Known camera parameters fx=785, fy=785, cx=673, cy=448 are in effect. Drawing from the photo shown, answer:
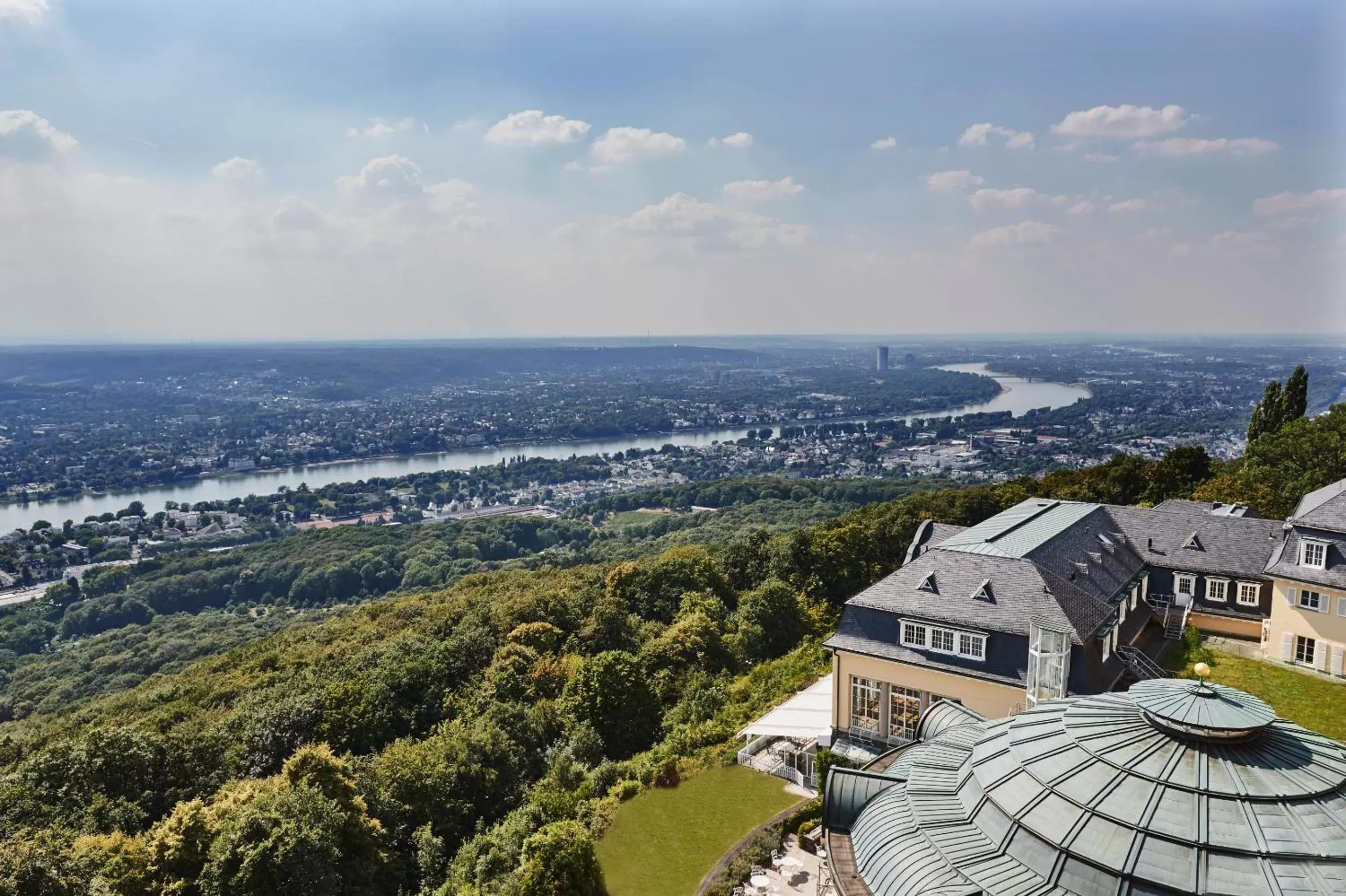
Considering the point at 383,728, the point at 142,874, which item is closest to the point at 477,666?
the point at 383,728

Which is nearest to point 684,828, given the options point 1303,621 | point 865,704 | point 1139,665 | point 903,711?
point 865,704

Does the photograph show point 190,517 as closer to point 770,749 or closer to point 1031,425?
point 770,749

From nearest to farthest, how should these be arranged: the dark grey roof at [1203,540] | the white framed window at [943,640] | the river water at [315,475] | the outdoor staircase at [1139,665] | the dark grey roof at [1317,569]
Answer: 1. the white framed window at [943,640]
2. the outdoor staircase at [1139,665]
3. the dark grey roof at [1317,569]
4. the dark grey roof at [1203,540]
5. the river water at [315,475]

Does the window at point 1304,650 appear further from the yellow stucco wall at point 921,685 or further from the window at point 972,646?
the window at point 972,646

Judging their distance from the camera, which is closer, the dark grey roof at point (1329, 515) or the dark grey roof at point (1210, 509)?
the dark grey roof at point (1329, 515)

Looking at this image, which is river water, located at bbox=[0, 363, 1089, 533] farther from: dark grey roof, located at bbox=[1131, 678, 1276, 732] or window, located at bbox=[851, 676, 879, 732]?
dark grey roof, located at bbox=[1131, 678, 1276, 732]

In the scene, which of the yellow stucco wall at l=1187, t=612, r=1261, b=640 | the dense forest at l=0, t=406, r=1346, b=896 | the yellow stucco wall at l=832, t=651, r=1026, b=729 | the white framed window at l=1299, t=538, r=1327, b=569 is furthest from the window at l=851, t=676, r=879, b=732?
the white framed window at l=1299, t=538, r=1327, b=569

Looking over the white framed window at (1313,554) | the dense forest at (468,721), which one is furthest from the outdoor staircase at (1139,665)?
the dense forest at (468,721)
